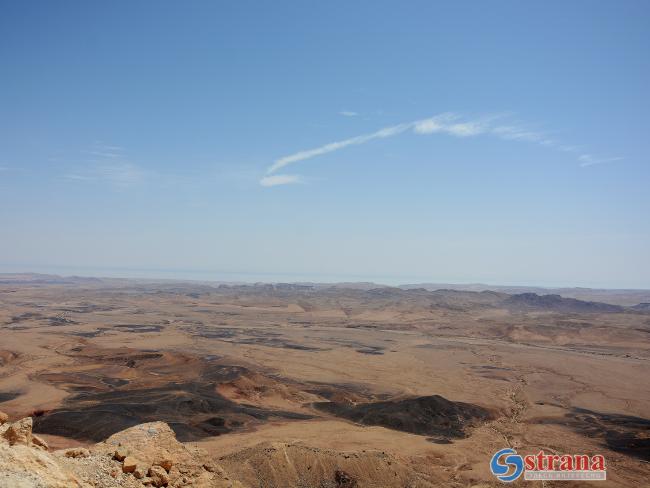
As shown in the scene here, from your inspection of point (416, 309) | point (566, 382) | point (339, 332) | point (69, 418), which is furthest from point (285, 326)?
point (69, 418)

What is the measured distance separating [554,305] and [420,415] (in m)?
135

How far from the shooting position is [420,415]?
104ft

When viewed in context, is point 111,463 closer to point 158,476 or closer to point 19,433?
point 158,476

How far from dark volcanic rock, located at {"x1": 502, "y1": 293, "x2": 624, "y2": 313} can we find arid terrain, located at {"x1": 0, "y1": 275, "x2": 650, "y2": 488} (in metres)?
56.2

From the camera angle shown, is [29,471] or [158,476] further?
[158,476]

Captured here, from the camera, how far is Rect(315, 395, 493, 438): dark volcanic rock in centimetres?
2983

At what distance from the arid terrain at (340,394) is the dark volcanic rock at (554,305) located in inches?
2211

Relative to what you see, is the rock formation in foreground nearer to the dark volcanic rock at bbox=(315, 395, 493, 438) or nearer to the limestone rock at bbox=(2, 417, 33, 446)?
the limestone rock at bbox=(2, 417, 33, 446)

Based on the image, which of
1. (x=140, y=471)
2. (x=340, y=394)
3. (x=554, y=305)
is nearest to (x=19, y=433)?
(x=140, y=471)

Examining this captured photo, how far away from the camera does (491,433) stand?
29703 millimetres

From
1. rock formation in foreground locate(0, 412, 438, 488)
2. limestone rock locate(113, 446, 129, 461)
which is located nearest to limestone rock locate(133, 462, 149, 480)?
rock formation in foreground locate(0, 412, 438, 488)

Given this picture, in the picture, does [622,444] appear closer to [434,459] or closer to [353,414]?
[434,459]

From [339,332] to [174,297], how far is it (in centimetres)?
10107

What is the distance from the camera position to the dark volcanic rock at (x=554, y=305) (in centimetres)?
14027
